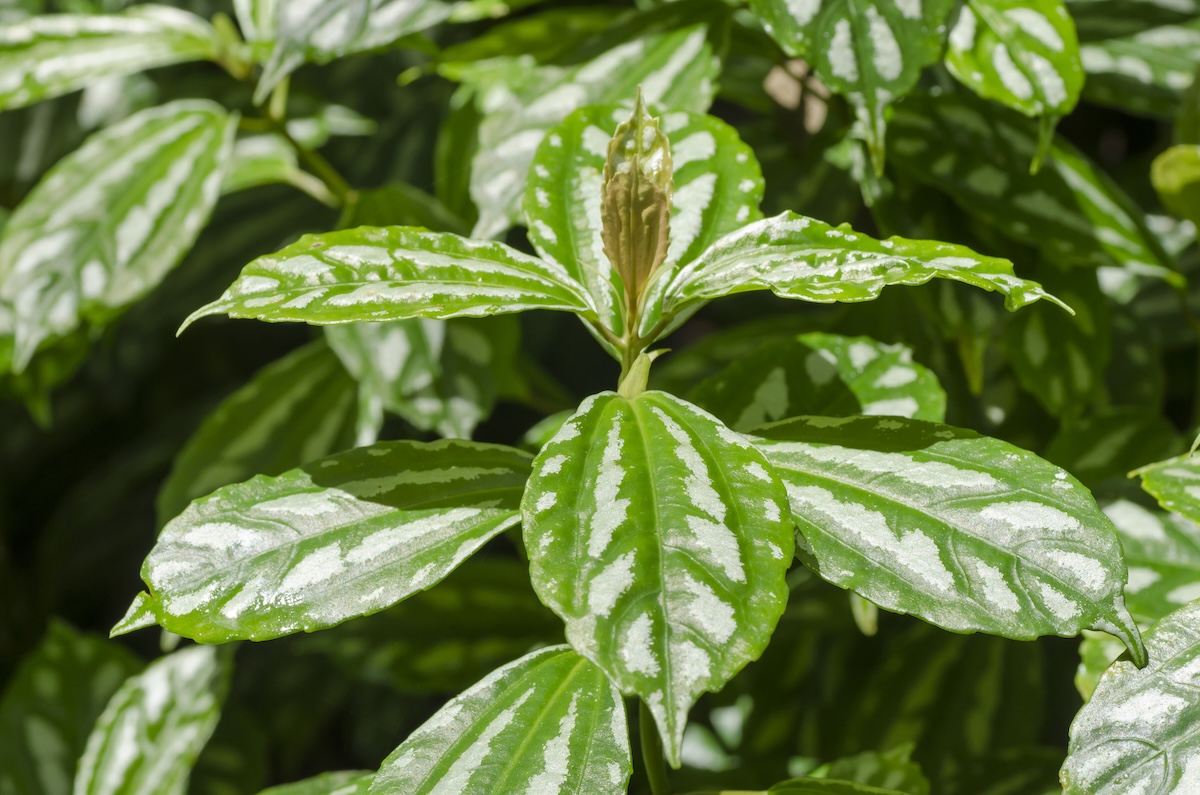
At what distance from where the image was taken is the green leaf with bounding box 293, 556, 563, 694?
114cm

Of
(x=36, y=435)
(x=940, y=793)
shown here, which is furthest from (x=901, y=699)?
(x=36, y=435)

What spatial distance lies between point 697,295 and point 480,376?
44 centimetres

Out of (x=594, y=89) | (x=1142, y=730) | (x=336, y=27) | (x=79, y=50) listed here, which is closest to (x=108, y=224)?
(x=79, y=50)

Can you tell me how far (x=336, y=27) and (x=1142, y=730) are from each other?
2.63ft

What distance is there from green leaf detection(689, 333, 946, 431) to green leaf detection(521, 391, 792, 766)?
0.18 meters

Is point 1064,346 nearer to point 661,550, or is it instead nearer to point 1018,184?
point 1018,184

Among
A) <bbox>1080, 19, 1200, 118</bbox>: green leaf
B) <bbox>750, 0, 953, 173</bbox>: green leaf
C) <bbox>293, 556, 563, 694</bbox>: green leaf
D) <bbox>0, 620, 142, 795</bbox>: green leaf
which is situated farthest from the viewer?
<bbox>0, 620, 142, 795</bbox>: green leaf

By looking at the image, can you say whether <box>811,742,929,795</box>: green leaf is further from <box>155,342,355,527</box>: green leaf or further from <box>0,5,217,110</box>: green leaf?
<box>0,5,217,110</box>: green leaf

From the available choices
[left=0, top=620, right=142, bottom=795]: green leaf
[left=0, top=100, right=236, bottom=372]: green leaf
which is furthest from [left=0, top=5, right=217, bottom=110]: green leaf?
[left=0, top=620, right=142, bottom=795]: green leaf

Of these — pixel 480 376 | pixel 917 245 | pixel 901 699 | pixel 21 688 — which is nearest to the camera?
pixel 917 245

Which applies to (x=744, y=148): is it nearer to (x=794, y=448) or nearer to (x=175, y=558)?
(x=794, y=448)

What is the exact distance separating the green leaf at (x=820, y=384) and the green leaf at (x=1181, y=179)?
0.92 ft

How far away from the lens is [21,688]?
4.17ft

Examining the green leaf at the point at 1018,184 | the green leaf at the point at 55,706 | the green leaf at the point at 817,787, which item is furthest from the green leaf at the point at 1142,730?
the green leaf at the point at 55,706
